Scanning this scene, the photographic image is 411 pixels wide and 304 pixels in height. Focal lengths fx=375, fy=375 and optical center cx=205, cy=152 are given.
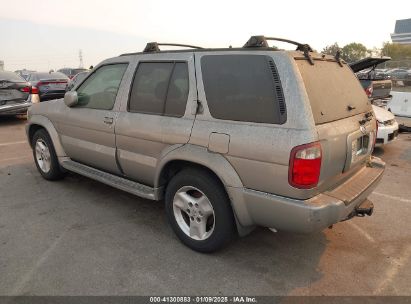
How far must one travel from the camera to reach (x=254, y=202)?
301 centimetres

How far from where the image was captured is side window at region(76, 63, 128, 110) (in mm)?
4242

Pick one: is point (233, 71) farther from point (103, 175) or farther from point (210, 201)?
point (103, 175)

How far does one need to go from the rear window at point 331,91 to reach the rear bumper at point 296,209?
2.04ft

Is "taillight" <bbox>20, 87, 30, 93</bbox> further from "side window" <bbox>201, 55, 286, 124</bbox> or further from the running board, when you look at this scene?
"side window" <bbox>201, 55, 286, 124</bbox>

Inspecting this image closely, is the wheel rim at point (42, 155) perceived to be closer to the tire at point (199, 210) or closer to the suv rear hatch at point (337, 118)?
the tire at point (199, 210)

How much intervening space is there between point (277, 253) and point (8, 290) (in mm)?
2304

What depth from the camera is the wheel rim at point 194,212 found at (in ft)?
11.1

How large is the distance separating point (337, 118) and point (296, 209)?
903mm

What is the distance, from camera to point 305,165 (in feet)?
9.14

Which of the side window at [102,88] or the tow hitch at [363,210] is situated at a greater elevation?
the side window at [102,88]

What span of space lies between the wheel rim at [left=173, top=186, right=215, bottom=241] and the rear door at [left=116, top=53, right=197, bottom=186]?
17.4 inches

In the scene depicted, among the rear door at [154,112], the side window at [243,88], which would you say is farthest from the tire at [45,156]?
the side window at [243,88]

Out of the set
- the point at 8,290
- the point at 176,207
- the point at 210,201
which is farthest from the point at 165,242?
the point at 8,290

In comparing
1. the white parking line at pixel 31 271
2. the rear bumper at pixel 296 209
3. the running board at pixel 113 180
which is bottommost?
the white parking line at pixel 31 271
